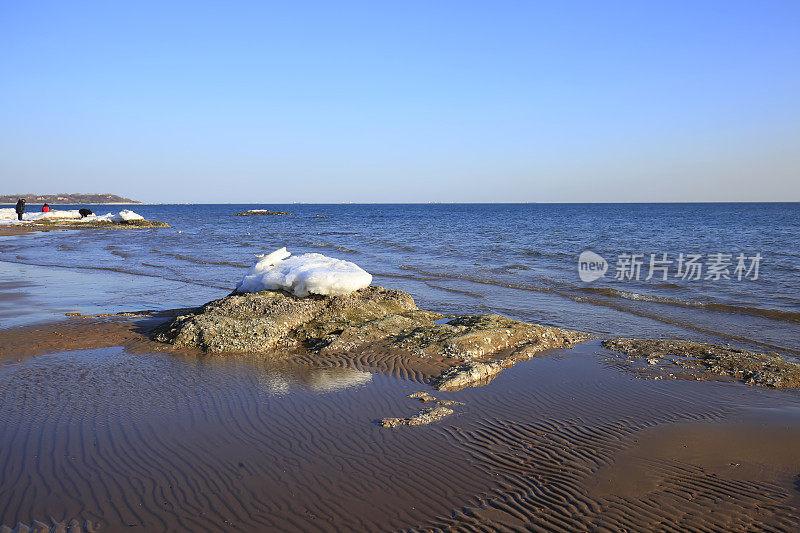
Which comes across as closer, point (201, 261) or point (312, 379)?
point (312, 379)

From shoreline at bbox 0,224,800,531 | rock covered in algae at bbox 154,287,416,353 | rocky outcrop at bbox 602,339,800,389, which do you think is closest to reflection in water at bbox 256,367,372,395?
shoreline at bbox 0,224,800,531

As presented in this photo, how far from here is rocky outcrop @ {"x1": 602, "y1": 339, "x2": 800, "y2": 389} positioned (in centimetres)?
691

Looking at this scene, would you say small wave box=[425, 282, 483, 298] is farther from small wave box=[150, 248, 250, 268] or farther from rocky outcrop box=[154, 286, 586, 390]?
small wave box=[150, 248, 250, 268]

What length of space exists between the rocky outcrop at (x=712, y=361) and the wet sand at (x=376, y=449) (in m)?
0.43

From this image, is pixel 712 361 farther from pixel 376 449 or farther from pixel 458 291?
pixel 458 291

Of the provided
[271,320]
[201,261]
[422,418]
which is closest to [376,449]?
[422,418]

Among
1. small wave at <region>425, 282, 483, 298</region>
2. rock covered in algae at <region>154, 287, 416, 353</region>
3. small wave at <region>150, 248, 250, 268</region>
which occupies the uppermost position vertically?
rock covered in algae at <region>154, 287, 416, 353</region>

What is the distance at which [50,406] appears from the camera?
5637 mm

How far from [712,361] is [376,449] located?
5601 mm

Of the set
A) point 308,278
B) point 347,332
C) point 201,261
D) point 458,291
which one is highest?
point 308,278

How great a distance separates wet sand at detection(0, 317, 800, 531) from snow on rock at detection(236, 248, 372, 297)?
7.06 feet

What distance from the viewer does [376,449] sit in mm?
4762

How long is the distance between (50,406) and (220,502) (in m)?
3.03

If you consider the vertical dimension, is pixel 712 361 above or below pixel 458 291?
above
